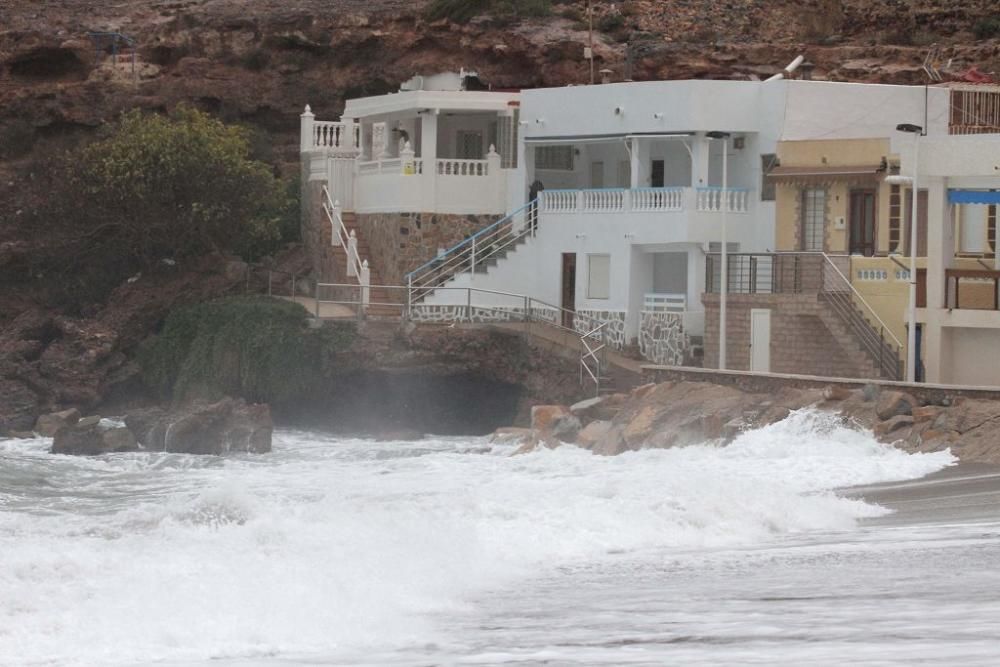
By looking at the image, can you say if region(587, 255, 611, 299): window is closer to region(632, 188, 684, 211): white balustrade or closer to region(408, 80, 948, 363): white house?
region(408, 80, 948, 363): white house

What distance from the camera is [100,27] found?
5934 cm

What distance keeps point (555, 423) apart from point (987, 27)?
87.3 feet

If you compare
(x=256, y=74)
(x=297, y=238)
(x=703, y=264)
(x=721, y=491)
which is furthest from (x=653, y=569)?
(x=256, y=74)

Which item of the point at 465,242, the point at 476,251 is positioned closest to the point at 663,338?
the point at 476,251

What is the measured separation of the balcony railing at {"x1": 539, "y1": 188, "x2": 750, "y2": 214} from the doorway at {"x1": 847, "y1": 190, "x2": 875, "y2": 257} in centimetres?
259

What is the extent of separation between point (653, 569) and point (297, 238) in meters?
30.2

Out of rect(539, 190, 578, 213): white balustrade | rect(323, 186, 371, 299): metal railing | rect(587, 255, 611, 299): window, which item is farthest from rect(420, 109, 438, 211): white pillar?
rect(587, 255, 611, 299): window

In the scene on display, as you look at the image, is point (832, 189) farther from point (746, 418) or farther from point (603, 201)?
point (746, 418)

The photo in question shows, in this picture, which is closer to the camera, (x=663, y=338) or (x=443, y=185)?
(x=663, y=338)

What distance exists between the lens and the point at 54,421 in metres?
44.2

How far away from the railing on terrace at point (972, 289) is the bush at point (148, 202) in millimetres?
17868

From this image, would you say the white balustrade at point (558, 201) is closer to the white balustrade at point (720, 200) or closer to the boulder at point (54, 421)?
the white balustrade at point (720, 200)

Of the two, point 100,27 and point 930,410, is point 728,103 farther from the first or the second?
point 100,27

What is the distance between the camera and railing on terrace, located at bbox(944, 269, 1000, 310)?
1491 inches
